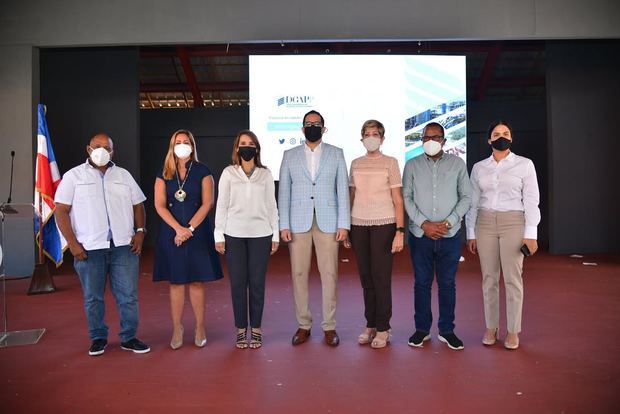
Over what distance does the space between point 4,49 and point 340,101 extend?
4024 millimetres

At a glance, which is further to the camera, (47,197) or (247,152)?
(47,197)

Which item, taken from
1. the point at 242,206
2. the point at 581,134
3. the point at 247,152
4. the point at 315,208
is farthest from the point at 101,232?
the point at 581,134

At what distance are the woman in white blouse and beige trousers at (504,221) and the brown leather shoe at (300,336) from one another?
1.11 m

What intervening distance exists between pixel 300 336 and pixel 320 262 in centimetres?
49

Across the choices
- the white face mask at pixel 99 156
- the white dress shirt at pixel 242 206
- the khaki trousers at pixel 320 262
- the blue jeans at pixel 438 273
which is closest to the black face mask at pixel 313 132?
the white dress shirt at pixel 242 206

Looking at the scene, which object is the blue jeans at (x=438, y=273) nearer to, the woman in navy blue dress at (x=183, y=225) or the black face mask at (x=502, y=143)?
the black face mask at (x=502, y=143)

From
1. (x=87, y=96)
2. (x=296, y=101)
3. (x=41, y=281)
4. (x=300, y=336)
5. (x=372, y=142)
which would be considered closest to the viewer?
(x=372, y=142)

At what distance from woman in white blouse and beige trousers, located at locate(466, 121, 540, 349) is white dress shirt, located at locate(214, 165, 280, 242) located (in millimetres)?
1287

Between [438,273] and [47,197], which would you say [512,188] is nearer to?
[438,273]

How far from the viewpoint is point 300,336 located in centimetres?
354

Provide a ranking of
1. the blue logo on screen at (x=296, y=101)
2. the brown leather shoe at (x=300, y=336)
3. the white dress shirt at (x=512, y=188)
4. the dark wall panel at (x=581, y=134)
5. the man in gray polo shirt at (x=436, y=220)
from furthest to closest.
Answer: the dark wall panel at (x=581, y=134)
the blue logo on screen at (x=296, y=101)
the brown leather shoe at (x=300, y=336)
the man in gray polo shirt at (x=436, y=220)
the white dress shirt at (x=512, y=188)

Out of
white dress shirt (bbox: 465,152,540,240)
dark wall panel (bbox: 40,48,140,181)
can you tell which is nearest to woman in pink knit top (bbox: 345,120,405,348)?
white dress shirt (bbox: 465,152,540,240)

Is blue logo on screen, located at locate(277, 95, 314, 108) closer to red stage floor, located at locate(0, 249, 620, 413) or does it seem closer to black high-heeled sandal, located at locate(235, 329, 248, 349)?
red stage floor, located at locate(0, 249, 620, 413)

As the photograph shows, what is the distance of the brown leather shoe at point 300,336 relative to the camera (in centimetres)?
352
